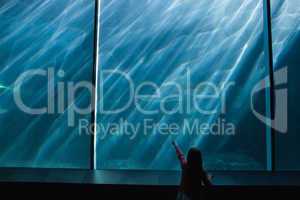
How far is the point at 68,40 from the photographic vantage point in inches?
294

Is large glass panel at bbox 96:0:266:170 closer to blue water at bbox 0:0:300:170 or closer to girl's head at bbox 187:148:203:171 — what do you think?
blue water at bbox 0:0:300:170

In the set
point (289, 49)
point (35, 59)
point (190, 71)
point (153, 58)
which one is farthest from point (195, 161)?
point (153, 58)

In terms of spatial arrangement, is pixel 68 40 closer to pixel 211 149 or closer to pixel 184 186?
pixel 211 149

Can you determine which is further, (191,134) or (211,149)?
(191,134)

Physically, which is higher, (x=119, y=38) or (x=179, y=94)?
(x=119, y=38)

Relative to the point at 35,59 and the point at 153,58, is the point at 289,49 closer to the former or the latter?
the point at 153,58

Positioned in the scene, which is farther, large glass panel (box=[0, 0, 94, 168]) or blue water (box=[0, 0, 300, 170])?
large glass panel (box=[0, 0, 94, 168])

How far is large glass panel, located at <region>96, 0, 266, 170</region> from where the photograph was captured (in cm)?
687

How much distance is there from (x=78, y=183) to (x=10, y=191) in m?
0.74

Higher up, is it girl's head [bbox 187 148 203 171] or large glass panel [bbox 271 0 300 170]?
large glass panel [bbox 271 0 300 170]

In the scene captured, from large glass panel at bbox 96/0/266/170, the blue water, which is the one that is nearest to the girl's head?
large glass panel at bbox 96/0/266/170

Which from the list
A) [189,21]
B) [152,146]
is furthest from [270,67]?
[152,146]

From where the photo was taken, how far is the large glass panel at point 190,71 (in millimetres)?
6871

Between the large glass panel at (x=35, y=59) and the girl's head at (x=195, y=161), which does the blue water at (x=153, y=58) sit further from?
the girl's head at (x=195, y=161)
